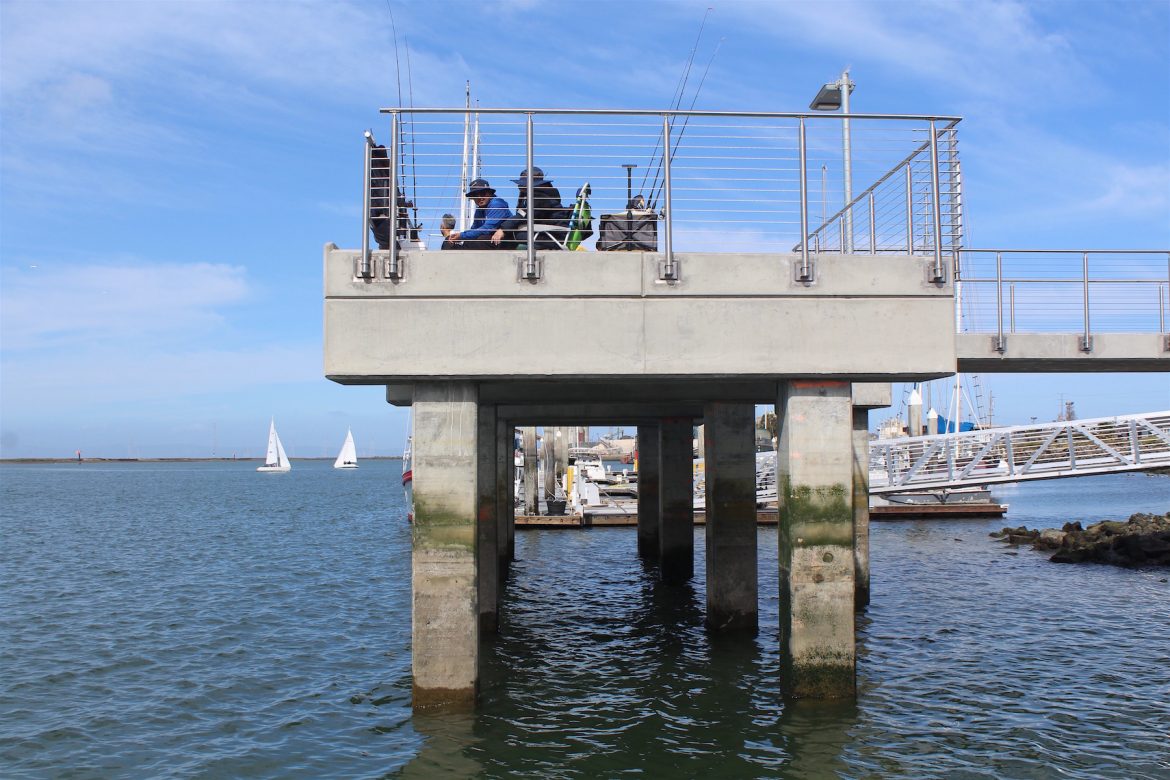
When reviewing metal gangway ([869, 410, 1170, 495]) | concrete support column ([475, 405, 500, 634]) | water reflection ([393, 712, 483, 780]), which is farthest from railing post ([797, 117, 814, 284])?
metal gangway ([869, 410, 1170, 495])

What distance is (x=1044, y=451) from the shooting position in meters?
29.8

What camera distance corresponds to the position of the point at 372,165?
13.0 m

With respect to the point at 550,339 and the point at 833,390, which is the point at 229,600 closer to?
the point at 550,339

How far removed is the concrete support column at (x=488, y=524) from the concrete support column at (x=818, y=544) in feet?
24.1

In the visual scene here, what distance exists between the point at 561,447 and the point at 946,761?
43.8 m

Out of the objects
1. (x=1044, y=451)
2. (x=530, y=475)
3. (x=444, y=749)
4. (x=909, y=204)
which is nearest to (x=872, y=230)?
(x=909, y=204)

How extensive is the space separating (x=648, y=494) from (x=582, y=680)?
55.5ft

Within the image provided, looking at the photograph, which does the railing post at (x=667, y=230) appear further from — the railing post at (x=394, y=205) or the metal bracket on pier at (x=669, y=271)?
the railing post at (x=394, y=205)

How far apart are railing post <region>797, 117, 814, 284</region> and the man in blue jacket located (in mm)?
4004

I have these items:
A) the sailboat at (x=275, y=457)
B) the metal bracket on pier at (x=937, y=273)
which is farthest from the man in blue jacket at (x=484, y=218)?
the sailboat at (x=275, y=457)

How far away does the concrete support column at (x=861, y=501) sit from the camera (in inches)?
822

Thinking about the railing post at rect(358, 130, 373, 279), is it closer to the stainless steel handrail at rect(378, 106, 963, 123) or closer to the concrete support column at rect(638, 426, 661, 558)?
the stainless steel handrail at rect(378, 106, 963, 123)

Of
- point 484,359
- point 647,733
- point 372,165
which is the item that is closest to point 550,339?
point 484,359

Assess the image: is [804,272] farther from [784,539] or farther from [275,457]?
[275,457]
